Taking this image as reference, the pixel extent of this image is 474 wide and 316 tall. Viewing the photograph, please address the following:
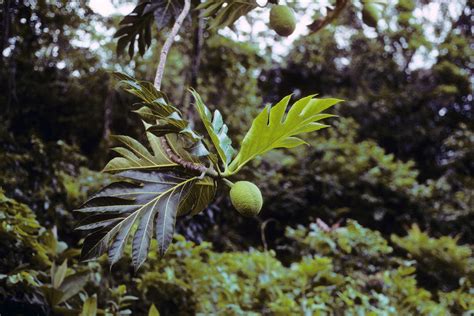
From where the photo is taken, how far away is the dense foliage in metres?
1.62

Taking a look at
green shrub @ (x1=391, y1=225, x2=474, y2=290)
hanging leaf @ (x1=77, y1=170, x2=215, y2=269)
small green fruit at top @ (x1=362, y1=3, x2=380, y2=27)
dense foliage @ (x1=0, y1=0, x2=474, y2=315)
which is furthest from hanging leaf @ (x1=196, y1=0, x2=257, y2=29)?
green shrub @ (x1=391, y1=225, x2=474, y2=290)

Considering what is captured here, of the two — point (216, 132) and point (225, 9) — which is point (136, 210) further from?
point (225, 9)

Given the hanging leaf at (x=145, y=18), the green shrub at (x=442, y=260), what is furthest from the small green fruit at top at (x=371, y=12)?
the green shrub at (x=442, y=260)

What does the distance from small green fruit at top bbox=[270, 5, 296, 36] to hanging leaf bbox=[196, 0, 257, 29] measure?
94 mm

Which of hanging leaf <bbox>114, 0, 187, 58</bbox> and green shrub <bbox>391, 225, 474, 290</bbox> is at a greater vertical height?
hanging leaf <bbox>114, 0, 187, 58</bbox>

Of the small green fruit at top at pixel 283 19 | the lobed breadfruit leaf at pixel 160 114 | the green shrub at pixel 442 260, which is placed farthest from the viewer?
the green shrub at pixel 442 260

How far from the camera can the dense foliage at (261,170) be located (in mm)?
1621

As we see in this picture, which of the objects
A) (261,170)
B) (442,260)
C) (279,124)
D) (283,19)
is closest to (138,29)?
(283,19)

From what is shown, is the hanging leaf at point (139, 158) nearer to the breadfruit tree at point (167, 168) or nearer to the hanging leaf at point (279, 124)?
the breadfruit tree at point (167, 168)

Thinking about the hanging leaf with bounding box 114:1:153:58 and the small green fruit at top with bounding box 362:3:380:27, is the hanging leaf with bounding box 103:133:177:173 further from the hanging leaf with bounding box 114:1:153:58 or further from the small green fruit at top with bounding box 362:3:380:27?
the small green fruit at top with bounding box 362:3:380:27

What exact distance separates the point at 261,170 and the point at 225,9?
2884 millimetres

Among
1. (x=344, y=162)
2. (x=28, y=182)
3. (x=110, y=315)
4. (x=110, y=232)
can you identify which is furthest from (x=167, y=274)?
(x=344, y=162)

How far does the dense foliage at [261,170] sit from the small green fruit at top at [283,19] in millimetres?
181

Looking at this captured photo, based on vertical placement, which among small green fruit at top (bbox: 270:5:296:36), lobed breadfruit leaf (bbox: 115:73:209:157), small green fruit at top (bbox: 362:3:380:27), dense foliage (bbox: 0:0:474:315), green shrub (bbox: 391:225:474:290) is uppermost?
small green fruit at top (bbox: 362:3:380:27)
